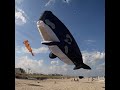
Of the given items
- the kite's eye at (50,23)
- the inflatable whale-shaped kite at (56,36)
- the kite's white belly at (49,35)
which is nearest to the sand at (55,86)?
the inflatable whale-shaped kite at (56,36)

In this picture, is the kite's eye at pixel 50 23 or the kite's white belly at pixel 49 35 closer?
the kite's white belly at pixel 49 35

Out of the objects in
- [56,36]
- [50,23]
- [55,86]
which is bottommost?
[55,86]

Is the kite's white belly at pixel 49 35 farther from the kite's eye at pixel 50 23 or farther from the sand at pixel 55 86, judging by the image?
the sand at pixel 55 86

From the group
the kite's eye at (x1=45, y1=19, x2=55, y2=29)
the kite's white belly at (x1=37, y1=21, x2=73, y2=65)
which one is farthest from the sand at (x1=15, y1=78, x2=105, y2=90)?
the kite's eye at (x1=45, y1=19, x2=55, y2=29)

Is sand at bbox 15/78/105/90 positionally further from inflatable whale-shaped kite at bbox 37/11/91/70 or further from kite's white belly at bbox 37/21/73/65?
kite's white belly at bbox 37/21/73/65

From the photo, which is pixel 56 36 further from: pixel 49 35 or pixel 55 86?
pixel 55 86

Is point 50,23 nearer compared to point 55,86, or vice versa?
point 50,23

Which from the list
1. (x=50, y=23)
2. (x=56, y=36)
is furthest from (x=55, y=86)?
(x=50, y=23)
